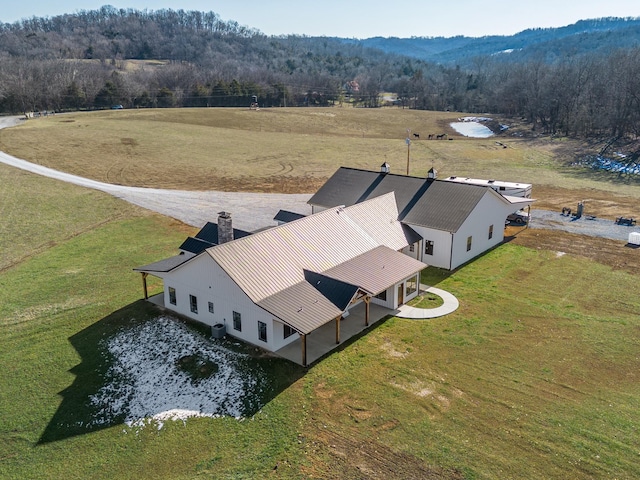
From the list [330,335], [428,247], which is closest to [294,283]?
[330,335]

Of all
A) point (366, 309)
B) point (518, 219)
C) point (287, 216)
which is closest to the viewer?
point (366, 309)

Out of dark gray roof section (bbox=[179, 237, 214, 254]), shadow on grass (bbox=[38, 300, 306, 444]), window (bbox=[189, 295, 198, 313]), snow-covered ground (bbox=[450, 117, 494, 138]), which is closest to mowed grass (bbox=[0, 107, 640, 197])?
snow-covered ground (bbox=[450, 117, 494, 138])

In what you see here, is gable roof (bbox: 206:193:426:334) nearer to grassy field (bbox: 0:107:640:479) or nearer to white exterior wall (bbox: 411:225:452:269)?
white exterior wall (bbox: 411:225:452:269)

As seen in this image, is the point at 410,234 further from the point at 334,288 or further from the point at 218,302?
the point at 218,302

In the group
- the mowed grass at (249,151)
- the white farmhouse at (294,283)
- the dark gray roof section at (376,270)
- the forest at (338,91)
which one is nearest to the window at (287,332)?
the white farmhouse at (294,283)

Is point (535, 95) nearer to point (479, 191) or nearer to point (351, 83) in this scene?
point (479, 191)

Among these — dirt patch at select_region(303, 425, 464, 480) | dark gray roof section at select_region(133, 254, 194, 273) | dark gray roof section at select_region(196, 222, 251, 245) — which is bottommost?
dirt patch at select_region(303, 425, 464, 480)

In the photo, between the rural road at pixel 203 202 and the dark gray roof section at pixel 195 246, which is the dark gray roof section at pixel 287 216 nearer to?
the rural road at pixel 203 202
